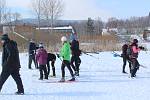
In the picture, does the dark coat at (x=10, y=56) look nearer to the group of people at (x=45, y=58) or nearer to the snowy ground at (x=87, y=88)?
the group of people at (x=45, y=58)

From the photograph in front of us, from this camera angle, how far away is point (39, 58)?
49.3 ft

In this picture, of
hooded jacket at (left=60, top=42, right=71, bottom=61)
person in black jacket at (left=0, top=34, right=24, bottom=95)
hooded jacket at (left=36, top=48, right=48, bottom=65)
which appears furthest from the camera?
hooded jacket at (left=36, top=48, right=48, bottom=65)

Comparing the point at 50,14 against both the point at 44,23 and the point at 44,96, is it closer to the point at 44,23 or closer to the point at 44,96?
the point at 44,23

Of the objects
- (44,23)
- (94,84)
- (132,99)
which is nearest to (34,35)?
(44,23)

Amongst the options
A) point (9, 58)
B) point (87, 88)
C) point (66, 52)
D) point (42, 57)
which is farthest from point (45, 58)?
point (9, 58)

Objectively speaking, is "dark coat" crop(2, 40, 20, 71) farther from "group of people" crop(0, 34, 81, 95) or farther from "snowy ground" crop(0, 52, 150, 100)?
"snowy ground" crop(0, 52, 150, 100)

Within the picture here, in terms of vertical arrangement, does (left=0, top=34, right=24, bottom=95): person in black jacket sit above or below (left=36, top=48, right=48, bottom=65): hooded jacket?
above

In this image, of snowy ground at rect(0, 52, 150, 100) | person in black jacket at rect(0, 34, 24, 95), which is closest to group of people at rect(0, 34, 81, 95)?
person in black jacket at rect(0, 34, 24, 95)

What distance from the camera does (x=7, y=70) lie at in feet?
37.3

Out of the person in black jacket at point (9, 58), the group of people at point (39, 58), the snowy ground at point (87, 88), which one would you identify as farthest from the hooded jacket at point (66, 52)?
the person in black jacket at point (9, 58)

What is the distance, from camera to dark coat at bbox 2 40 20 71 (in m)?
11.2

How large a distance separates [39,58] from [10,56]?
3841 millimetres


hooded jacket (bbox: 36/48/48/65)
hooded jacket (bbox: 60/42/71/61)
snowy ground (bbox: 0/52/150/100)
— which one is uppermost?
hooded jacket (bbox: 60/42/71/61)

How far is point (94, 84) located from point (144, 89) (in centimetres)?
209
